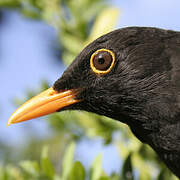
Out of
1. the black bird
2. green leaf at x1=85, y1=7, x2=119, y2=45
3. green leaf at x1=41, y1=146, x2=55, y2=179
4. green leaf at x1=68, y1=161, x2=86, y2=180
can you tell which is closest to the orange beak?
the black bird

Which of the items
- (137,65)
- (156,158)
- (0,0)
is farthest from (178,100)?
(0,0)

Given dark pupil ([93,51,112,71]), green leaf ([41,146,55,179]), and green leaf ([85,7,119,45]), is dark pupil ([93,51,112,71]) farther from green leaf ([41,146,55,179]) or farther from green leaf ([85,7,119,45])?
green leaf ([85,7,119,45])

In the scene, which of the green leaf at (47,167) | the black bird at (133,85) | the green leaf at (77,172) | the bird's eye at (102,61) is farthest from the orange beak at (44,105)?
the green leaf at (77,172)

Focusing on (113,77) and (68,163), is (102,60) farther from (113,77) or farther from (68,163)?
(68,163)

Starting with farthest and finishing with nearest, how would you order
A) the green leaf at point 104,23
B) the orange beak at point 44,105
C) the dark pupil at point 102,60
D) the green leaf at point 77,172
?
the green leaf at point 104,23
the orange beak at point 44,105
the dark pupil at point 102,60
the green leaf at point 77,172

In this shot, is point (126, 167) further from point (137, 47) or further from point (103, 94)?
point (137, 47)

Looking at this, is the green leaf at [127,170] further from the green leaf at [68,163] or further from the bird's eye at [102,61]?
the bird's eye at [102,61]

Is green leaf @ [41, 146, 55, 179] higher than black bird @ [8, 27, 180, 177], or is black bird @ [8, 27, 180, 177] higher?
black bird @ [8, 27, 180, 177]
